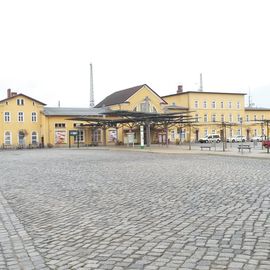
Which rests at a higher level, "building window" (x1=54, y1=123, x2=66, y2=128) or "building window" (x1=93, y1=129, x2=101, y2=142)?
"building window" (x1=54, y1=123, x2=66, y2=128)

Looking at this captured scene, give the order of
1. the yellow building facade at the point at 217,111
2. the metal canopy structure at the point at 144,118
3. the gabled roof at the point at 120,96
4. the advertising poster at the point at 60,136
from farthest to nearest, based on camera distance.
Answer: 1. the yellow building facade at the point at 217,111
2. the gabled roof at the point at 120,96
3. the advertising poster at the point at 60,136
4. the metal canopy structure at the point at 144,118

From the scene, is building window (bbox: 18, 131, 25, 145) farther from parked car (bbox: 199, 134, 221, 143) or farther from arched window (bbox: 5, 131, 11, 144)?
parked car (bbox: 199, 134, 221, 143)

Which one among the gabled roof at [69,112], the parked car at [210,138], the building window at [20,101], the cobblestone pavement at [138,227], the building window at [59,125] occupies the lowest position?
the cobblestone pavement at [138,227]

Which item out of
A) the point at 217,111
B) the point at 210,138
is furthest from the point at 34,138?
the point at 217,111

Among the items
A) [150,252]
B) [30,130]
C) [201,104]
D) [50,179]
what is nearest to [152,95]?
[201,104]

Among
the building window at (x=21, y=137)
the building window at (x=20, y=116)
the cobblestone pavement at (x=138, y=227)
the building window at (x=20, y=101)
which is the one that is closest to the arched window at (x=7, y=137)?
the building window at (x=21, y=137)

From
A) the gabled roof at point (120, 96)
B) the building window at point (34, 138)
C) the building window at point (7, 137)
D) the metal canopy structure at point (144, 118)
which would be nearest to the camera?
the metal canopy structure at point (144, 118)

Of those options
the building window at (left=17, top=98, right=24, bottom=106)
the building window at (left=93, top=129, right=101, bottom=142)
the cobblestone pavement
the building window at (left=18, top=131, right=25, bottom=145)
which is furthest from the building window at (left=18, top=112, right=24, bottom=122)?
the cobblestone pavement

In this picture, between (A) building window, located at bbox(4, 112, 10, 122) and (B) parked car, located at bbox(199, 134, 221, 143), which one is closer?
(A) building window, located at bbox(4, 112, 10, 122)

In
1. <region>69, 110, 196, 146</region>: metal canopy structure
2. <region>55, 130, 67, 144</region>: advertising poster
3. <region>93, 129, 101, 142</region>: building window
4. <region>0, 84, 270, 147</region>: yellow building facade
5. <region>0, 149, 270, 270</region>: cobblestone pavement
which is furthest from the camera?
<region>93, 129, 101, 142</region>: building window

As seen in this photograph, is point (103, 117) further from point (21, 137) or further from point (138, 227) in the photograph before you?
point (138, 227)

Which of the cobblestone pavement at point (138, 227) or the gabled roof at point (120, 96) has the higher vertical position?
the gabled roof at point (120, 96)

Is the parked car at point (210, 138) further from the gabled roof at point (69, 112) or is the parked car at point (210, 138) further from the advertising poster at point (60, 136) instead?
the advertising poster at point (60, 136)

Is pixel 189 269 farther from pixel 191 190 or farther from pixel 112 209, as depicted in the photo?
pixel 191 190
